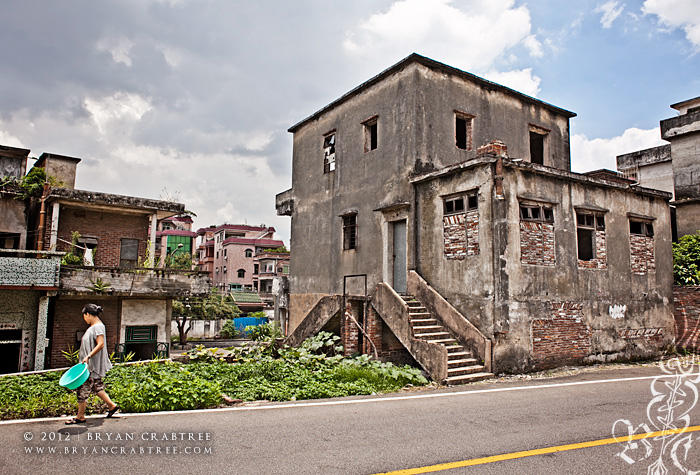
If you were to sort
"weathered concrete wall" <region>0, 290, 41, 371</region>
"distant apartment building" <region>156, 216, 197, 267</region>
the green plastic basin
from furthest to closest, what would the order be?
"distant apartment building" <region>156, 216, 197, 267</region> → "weathered concrete wall" <region>0, 290, 41, 371</region> → the green plastic basin

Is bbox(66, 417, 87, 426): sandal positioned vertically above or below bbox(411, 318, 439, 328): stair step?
below

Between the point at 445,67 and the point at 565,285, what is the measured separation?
810 centimetres

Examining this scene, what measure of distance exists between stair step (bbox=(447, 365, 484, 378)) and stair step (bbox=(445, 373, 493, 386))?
9 centimetres

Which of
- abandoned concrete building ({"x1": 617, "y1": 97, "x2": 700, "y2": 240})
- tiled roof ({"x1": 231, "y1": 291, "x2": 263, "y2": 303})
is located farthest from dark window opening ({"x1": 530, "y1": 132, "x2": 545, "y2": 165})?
tiled roof ({"x1": 231, "y1": 291, "x2": 263, "y2": 303})

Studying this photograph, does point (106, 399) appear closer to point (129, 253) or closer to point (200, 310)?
point (129, 253)

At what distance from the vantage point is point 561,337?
12.6 metres

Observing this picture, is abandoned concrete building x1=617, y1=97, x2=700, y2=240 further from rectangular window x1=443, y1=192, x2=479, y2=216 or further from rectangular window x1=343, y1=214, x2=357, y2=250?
rectangular window x1=343, y1=214, x2=357, y2=250

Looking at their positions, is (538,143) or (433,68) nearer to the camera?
(433,68)

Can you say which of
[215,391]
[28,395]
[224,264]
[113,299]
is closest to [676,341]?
[215,391]

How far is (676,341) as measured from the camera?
15.6 metres

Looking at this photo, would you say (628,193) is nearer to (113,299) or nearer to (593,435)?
(593,435)

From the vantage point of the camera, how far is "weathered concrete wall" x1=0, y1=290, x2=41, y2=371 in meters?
15.7

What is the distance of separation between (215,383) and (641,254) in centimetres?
1386

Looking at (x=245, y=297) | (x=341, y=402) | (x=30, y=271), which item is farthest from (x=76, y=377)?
(x=245, y=297)
